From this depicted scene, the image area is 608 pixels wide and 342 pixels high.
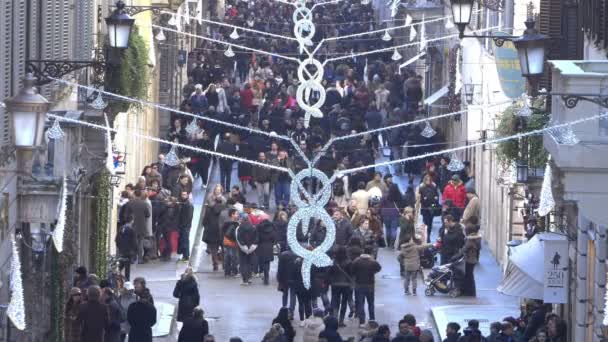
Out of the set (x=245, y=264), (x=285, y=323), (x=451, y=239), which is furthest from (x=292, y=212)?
(x=285, y=323)

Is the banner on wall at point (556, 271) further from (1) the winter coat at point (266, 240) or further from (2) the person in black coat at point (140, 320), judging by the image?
(1) the winter coat at point (266, 240)

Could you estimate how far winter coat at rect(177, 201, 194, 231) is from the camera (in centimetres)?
4544

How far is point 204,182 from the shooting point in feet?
176

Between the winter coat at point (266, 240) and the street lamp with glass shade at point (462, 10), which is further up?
the street lamp with glass shade at point (462, 10)

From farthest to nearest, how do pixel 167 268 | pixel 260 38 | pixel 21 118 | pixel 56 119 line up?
pixel 260 38, pixel 167 268, pixel 56 119, pixel 21 118

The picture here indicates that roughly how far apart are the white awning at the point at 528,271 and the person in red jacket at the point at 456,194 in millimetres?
10821

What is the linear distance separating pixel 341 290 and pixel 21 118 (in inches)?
507

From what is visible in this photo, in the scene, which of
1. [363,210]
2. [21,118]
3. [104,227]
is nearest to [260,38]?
[363,210]

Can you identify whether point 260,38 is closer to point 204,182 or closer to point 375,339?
point 204,182

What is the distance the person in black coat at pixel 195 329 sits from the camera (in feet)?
113

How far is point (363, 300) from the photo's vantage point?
39.3 meters

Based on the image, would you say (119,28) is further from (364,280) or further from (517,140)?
(517,140)

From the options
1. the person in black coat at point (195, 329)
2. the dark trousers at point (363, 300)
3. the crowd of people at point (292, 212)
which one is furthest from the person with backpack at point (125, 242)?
the person in black coat at point (195, 329)

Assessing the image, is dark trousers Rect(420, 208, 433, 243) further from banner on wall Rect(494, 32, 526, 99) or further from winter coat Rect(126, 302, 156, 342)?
winter coat Rect(126, 302, 156, 342)
